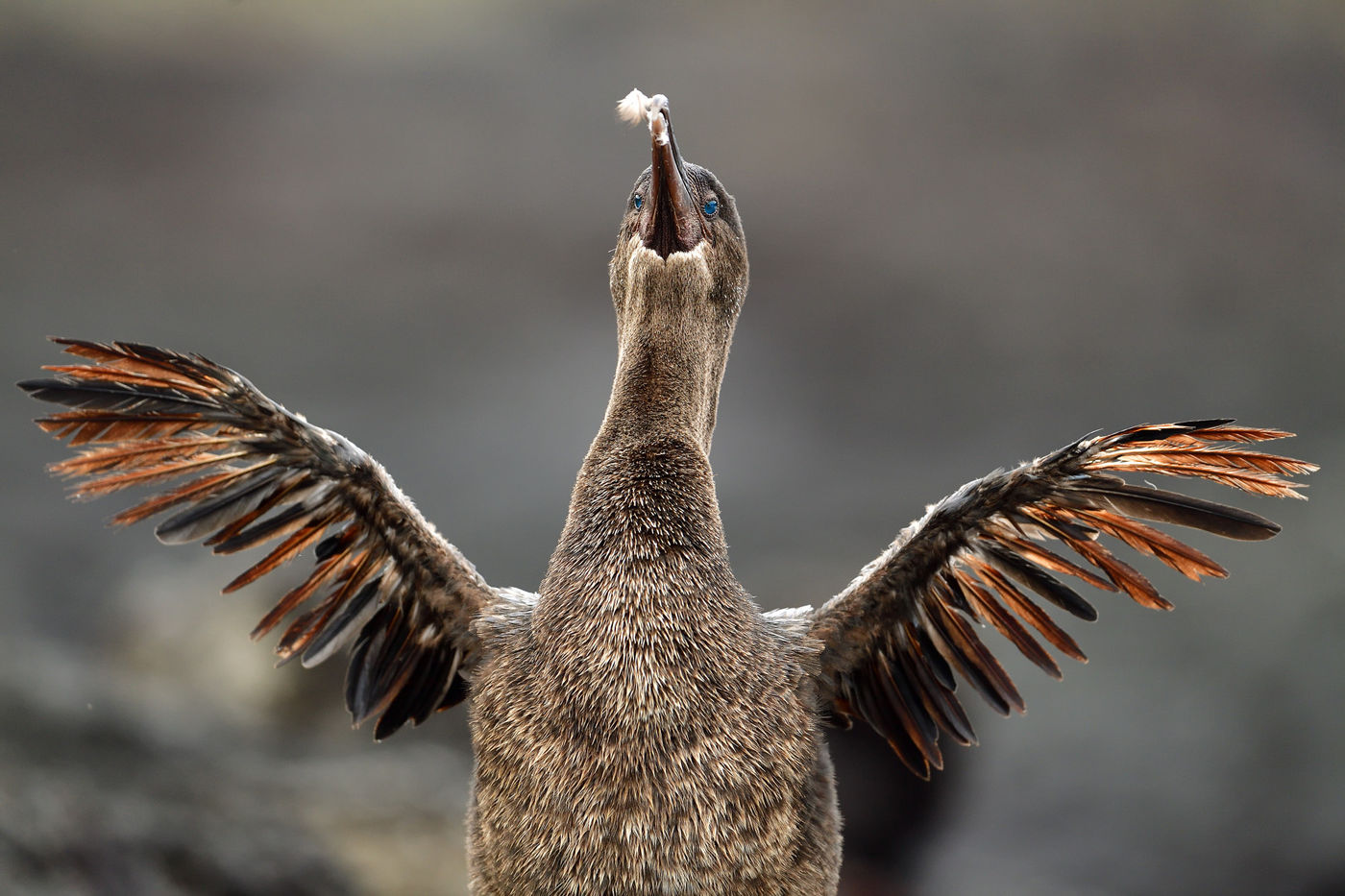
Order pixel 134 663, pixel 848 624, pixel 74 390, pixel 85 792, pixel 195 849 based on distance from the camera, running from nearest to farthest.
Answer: pixel 74 390 → pixel 848 624 → pixel 195 849 → pixel 85 792 → pixel 134 663

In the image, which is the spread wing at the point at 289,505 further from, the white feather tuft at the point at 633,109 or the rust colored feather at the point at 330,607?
the white feather tuft at the point at 633,109

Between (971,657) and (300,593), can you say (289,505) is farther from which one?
(971,657)

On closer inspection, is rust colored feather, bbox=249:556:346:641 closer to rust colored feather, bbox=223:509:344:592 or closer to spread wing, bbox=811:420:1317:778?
rust colored feather, bbox=223:509:344:592

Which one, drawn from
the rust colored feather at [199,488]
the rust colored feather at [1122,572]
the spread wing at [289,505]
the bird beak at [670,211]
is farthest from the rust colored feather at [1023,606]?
the rust colored feather at [199,488]

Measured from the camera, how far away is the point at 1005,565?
189cm

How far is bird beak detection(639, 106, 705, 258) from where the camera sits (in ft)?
6.56

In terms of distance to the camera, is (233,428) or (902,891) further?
(902,891)

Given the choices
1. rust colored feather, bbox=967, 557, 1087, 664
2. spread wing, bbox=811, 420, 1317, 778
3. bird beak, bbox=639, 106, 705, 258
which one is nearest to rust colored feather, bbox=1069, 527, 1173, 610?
spread wing, bbox=811, 420, 1317, 778

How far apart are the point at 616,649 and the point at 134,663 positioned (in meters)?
3.96

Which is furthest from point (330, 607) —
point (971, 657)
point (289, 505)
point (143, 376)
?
point (971, 657)

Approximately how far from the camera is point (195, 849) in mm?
3098

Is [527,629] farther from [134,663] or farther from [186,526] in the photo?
[134,663]

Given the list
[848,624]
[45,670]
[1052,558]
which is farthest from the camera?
[45,670]

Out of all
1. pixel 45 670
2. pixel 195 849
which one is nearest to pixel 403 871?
pixel 195 849
